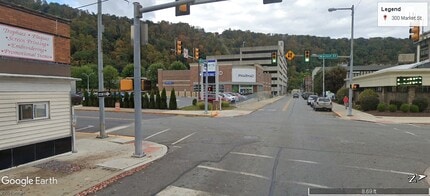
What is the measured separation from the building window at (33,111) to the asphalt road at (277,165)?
385 centimetres

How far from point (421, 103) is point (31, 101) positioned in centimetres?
2816

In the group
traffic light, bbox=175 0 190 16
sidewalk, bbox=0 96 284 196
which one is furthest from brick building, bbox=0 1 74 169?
traffic light, bbox=175 0 190 16

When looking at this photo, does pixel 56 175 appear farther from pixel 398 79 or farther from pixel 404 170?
pixel 398 79

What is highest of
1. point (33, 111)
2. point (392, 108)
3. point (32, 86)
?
point (32, 86)

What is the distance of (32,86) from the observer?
877 cm

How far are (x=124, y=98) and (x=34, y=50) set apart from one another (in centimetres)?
2506

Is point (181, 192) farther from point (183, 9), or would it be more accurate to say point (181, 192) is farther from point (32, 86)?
point (183, 9)

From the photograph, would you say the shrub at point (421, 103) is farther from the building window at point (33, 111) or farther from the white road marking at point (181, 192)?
the building window at point (33, 111)

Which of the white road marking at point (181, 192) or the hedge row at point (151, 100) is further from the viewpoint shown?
the hedge row at point (151, 100)

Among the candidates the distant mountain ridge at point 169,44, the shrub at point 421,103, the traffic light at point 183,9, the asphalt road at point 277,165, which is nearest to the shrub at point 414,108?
the shrub at point 421,103

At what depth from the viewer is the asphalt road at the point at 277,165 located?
6.48 m

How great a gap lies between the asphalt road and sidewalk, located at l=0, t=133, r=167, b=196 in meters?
0.44

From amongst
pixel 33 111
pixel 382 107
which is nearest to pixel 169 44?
pixel 382 107

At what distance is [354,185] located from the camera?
6484 mm
